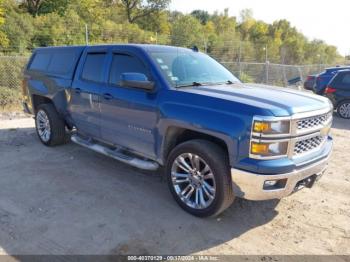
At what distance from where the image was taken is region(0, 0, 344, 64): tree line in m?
20.1

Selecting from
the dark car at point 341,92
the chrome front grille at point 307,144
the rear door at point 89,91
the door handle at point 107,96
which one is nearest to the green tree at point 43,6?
the dark car at point 341,92

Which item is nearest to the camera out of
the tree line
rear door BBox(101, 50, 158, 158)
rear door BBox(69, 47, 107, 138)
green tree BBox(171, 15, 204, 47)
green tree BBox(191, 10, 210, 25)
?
rear door BBox(101, 50, 158, 158)

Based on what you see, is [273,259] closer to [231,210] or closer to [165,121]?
[231,210]

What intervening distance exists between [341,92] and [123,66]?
8.75m

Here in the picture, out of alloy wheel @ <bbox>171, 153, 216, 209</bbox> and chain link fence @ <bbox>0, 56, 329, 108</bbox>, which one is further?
chain link fence @ <bbox>0, 56, 329, 108</bbox>

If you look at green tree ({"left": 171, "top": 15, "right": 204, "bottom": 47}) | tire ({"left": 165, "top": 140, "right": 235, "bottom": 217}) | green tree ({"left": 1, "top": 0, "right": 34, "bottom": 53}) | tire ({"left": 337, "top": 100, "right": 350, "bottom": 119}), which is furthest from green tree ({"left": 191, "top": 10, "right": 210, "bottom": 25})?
tire ({"left": 165, "top": 140, "right": 235, "bottom": 217})

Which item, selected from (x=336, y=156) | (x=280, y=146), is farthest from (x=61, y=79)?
(x=336, y=156)

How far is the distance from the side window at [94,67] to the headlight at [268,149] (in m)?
2.69

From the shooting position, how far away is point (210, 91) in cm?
402

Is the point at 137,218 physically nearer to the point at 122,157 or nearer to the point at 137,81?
the point at 122,157

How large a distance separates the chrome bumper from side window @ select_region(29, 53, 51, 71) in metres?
4.60

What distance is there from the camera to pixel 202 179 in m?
3.92

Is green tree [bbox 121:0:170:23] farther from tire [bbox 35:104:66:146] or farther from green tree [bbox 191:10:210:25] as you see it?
tire [bbox 35:104:66:146]

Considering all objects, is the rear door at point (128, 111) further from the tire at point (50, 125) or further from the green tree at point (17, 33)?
the green tree at point (17, 33)
